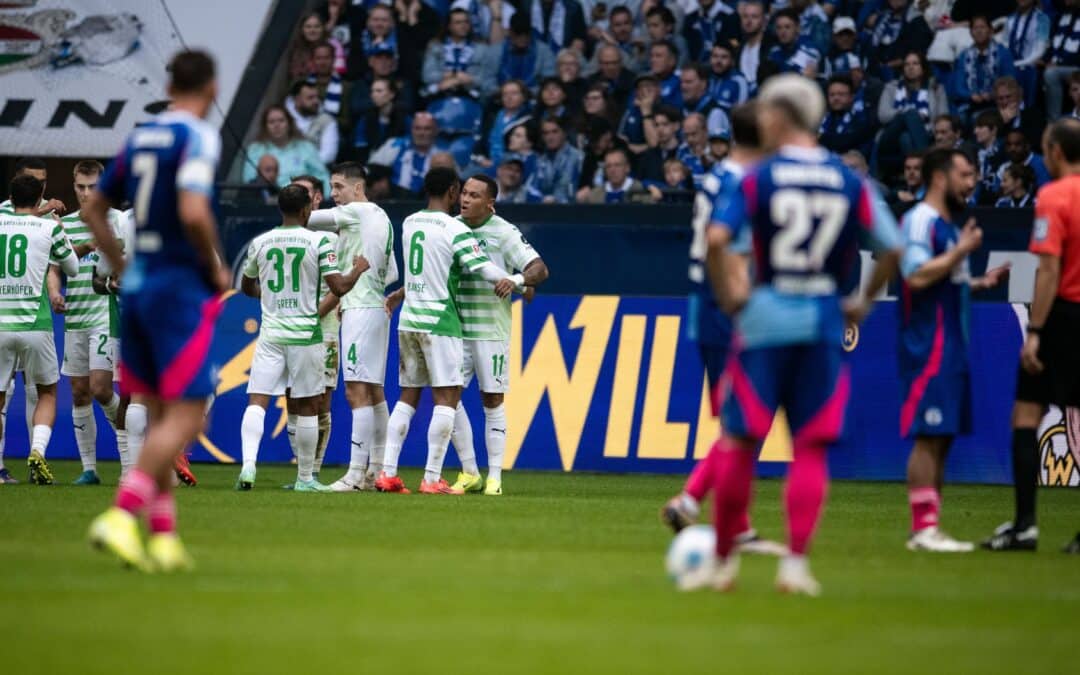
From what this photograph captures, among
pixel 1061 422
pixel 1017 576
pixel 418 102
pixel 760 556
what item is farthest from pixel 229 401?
pixel 1017 576

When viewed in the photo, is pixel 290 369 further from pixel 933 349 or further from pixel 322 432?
pixel 933 349

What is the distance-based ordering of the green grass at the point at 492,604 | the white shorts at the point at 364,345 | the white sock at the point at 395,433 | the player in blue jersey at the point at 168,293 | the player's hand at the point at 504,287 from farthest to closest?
1. the white shorts at the point at 364,345
2. the white sock at the point at 395,433
3. the player's hand at the point at 504,287
4. the player in blue jersey at the point at 168,293
5. the green grass at the point at 492,604

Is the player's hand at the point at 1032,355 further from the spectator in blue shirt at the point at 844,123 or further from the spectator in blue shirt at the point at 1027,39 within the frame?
the spectator in blue shirt at the point at 1027,39

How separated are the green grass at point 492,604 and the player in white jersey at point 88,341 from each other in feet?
11.7

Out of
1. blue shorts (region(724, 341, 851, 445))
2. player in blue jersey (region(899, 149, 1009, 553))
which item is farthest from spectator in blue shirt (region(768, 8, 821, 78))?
blue shorts (region(724, 341, 851, 445))

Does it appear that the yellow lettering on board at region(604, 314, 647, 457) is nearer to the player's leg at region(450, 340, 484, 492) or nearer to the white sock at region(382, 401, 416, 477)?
the player's leg at region(450, 340, 484, 492)

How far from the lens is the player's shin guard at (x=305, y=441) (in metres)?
14.6

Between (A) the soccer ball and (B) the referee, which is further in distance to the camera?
(B) the referee

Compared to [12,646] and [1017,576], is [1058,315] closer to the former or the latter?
[1017,576]

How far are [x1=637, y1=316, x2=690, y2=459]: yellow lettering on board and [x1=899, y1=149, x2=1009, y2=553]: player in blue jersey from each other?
7204 mm

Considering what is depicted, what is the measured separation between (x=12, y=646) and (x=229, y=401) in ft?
41.4

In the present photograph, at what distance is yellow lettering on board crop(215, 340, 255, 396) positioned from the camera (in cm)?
1844

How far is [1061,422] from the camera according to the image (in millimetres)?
16750

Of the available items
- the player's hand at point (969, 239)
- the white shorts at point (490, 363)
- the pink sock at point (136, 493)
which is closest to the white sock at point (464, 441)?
the white shorts at point (490, 363)
